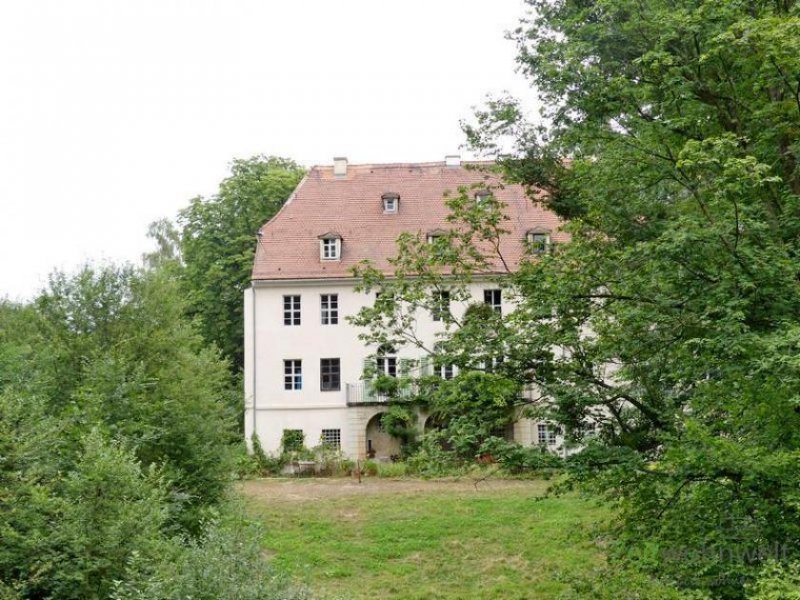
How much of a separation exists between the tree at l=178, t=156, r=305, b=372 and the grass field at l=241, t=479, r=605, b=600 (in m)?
15.5

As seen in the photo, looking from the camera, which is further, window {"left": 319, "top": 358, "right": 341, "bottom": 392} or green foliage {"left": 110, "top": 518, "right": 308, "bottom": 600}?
window {"left": 319, "top": 358, "right": 341, "bottom": 392}

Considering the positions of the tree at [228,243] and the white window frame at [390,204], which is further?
the tree at [228,243]

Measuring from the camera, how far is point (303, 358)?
120 feet

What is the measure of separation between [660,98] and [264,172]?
3537 centimetres

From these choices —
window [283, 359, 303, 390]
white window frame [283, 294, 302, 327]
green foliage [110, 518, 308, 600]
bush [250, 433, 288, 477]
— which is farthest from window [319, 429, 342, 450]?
green foliage [110, 518, 308, 600]

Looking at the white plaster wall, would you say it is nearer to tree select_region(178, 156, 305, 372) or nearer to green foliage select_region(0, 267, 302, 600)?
tree select_region(178, 156, 305, 372)

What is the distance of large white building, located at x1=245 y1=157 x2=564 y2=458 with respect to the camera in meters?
35.8

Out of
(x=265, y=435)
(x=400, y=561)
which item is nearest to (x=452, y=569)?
(x=400, y=561)

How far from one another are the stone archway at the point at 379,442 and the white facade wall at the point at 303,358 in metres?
0.43

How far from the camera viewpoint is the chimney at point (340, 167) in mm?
40281

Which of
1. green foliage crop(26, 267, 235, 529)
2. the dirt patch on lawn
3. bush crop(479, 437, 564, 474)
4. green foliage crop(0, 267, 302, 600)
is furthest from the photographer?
the dirt patch on lawn

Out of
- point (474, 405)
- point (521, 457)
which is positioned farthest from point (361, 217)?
point (521, 457)

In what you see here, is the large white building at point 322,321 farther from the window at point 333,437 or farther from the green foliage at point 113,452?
the green foliage at point 113,452

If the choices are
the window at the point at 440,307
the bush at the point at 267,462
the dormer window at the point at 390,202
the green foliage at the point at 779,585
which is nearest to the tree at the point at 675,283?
the window at the point at 440,307
